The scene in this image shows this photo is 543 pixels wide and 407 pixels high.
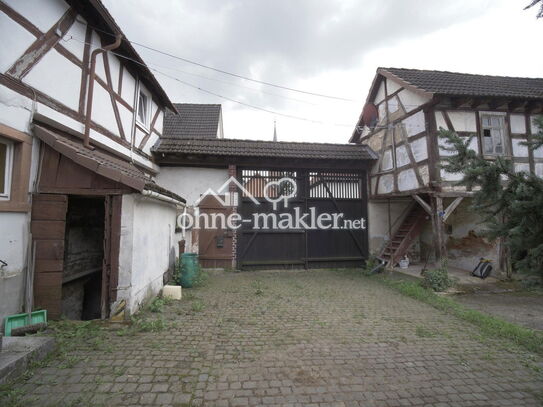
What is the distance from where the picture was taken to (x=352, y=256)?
905 centimetres

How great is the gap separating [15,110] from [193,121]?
9.57 m

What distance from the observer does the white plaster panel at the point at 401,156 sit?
7.75 metres

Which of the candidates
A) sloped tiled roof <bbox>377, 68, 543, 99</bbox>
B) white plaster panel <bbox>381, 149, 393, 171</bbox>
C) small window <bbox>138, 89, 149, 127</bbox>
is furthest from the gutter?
sloped tiled roof <bbox>377, 68, 543, 99</bbox>

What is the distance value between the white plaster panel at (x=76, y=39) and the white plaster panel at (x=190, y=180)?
13.3 ft

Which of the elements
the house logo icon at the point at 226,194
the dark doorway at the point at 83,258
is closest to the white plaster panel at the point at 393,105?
the house logo icon at the point at 226,194

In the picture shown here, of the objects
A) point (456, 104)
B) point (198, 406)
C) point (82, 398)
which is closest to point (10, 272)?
point (82, 398)

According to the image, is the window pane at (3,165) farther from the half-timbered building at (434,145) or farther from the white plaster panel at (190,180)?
the half-timbered building at (434,145)

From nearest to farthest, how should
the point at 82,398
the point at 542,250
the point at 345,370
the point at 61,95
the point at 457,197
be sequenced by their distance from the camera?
the point at 542,250 → the point at 82,398 → the point at 345,370 → the point at 61,95 → the point at 457,197

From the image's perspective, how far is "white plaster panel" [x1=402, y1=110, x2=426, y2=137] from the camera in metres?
7.19

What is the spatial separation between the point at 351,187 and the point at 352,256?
2.52 meters

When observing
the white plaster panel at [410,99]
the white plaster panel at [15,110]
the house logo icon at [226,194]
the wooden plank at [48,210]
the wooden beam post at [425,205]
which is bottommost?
the wooden plank at [48,210]

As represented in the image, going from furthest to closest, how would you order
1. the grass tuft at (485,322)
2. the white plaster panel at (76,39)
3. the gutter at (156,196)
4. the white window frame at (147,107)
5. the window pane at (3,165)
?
the white window frame at (147,107) → the white plaster panel at (76,39) → the gutter at (156,196) → the grass tuft at (485,322) → the window pane at (3,165)

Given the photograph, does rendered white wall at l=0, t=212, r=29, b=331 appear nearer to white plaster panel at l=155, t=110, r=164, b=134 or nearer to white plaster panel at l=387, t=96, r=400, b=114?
white plaster panel at l=155, t=110, r=164, b=134

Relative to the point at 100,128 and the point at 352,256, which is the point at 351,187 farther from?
the point at 100,128
